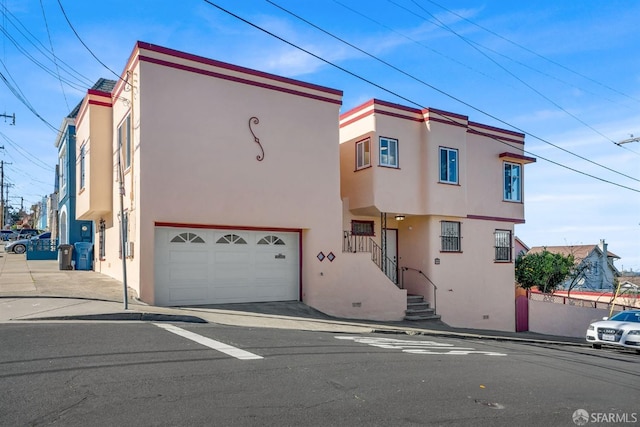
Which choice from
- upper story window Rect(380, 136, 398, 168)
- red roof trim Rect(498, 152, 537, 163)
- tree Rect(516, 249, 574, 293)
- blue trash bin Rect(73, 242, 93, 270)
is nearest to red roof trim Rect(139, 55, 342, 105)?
upper story window Rect(380, 136, 398, 168)

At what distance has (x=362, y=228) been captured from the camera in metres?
21.2

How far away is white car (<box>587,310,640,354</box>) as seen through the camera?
15422 mm

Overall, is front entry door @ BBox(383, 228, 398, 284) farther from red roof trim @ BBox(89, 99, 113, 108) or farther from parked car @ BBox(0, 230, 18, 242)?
parked car @ BBox(0, 230, 18, 242)

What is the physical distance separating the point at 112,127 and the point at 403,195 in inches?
423

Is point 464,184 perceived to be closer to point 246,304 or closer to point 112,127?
point 246,304

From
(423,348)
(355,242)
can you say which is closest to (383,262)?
(355,242)

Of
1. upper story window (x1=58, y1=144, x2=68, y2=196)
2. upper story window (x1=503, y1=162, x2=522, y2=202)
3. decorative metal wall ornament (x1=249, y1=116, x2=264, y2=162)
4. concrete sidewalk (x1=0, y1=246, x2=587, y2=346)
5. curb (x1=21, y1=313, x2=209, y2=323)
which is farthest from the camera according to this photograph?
upper story window (x1=58, y1=144, x2=68, y2=196)

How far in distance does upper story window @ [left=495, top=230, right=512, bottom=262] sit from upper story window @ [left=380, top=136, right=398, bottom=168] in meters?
6.56

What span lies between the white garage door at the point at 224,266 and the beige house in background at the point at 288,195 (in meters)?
0.04

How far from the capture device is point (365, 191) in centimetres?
1966

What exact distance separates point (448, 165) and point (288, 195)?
25.0 ft

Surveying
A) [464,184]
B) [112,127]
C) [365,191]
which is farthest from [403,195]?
[112,127]

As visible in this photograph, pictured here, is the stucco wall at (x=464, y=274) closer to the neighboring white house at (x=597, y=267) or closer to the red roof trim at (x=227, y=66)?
the red roof trim at (x=227, y=66)

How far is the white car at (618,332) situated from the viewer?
15.4 m
